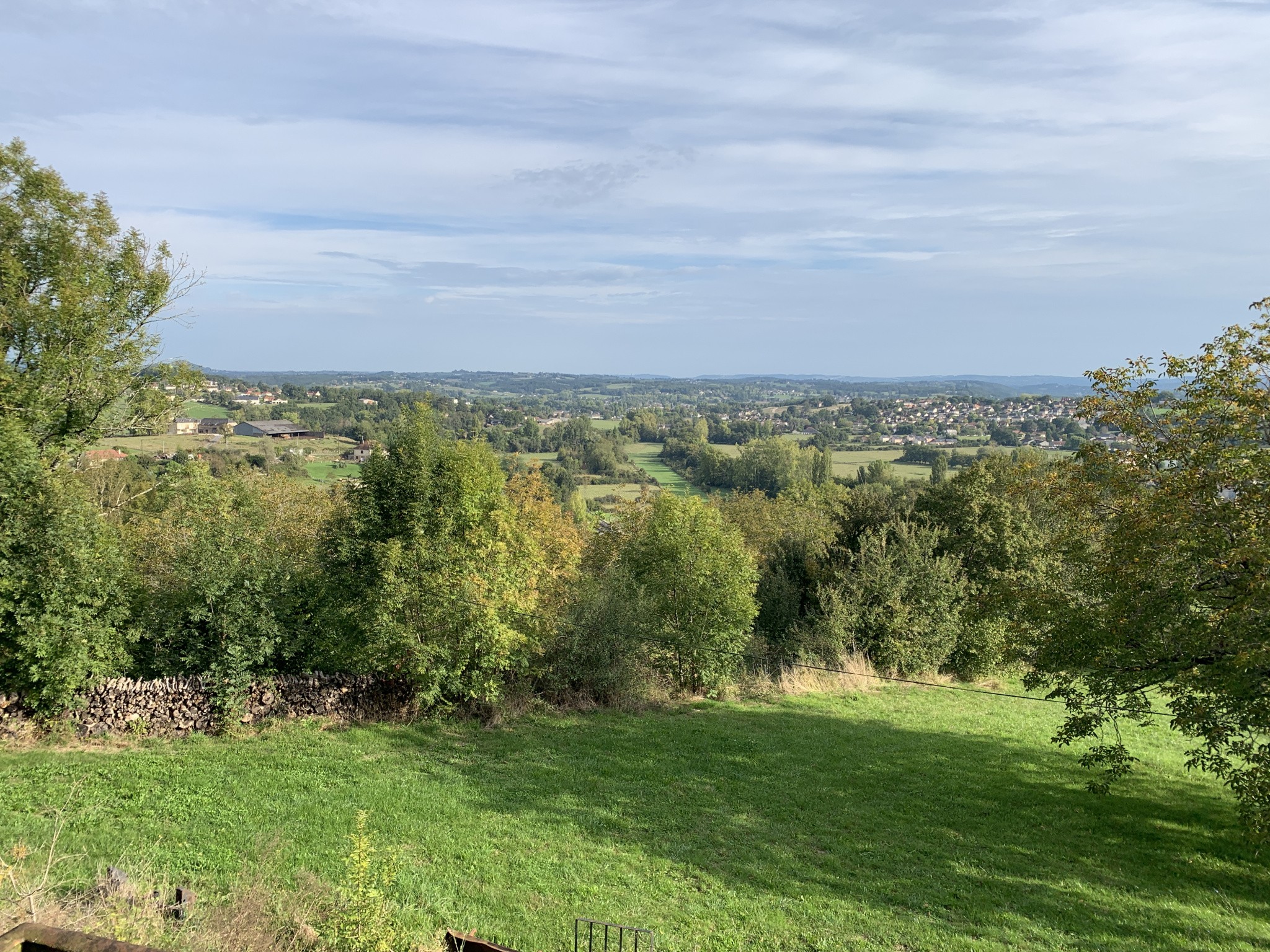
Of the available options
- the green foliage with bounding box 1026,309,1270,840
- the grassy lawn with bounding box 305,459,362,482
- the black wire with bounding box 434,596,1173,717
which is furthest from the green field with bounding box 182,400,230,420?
the green foliage with bounding box 1026,309,1270,840

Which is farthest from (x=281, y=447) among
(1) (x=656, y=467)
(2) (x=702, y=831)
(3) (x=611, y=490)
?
(2) (x=702, y=831)

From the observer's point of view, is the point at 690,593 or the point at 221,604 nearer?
the point at 221,604

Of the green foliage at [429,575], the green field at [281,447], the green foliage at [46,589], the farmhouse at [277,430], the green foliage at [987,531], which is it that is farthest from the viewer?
the farmhouse at [277,430]

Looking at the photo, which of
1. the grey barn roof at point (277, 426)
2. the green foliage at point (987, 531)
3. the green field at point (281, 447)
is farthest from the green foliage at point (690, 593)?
the grey barn roof at point (277, 426)

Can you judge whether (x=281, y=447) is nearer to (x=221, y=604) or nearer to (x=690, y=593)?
(x=690, y=593)

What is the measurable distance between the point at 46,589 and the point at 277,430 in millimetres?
76189

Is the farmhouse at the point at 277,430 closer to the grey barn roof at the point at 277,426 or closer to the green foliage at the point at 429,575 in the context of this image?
the grey barn roof at the point at 277,426

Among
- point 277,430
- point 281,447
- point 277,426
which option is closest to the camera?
point 281,447

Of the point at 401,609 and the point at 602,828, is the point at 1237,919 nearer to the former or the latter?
the point at 602,828

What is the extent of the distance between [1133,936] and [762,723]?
9.70 meters

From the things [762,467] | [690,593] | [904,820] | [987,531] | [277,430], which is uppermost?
[277,430]

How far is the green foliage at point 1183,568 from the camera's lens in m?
9.13

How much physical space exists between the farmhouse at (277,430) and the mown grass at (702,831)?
73.6 m

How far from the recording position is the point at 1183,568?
10.1 m
